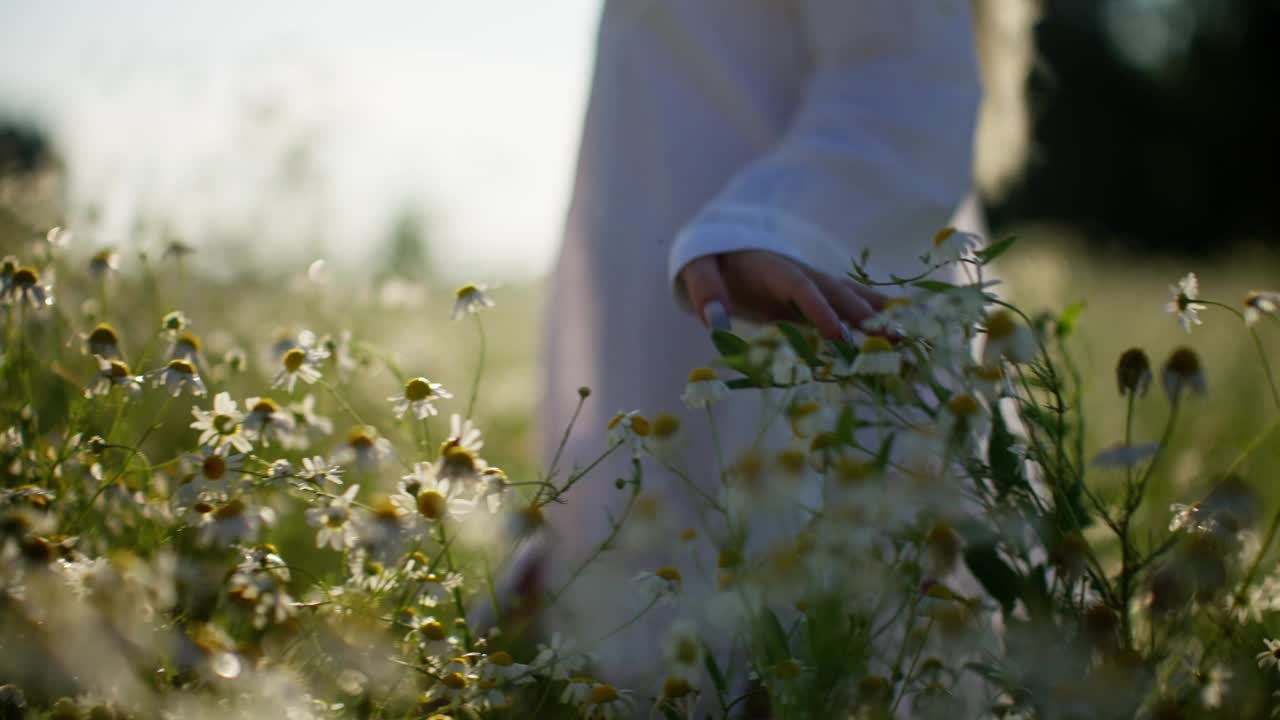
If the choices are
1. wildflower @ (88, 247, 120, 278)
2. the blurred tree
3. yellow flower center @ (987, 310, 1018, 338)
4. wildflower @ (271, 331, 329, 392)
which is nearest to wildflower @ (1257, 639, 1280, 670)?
yellow flower center @ (987, 310, 1018, 338)

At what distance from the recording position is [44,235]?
96 cm

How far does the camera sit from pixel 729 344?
2.28ft

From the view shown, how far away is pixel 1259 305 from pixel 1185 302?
0.05m

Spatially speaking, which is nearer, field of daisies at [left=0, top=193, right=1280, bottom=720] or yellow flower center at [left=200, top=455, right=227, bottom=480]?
field of daisies at [left=0, top=193, right=1280, bottom=720]

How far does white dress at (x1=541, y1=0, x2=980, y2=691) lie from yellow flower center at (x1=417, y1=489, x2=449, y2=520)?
12.2 inches

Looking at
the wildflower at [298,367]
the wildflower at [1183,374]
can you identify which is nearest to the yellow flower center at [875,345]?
the wildflower at [1183,374]

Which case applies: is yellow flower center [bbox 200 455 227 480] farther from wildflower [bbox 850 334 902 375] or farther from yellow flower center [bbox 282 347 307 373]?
wildflower [bbox 850 334 902 375]

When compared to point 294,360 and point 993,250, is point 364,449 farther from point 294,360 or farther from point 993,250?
point 993,250

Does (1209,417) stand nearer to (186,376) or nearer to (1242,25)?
(186,376)

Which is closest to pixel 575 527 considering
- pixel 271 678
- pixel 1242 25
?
pixel 271 678

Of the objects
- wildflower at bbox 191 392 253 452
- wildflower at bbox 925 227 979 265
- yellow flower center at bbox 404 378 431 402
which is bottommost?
wildflower at bbox 191 392 253 452

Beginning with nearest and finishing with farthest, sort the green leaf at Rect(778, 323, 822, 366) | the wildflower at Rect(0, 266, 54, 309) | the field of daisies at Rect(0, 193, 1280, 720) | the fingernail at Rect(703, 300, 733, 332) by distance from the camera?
1. the field of daisies at Rect(0, 193, 1280, 720)
2. the green leaf at Rect(778, 323, 822, 366)
3. the wildflower at Rect(0, 266, 54, 309)
4. the fingernail at Rect(703, 300, 733, 332)

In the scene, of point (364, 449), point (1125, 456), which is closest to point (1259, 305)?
point (1125, 456)

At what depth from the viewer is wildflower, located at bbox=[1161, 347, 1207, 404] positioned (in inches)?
26.5
